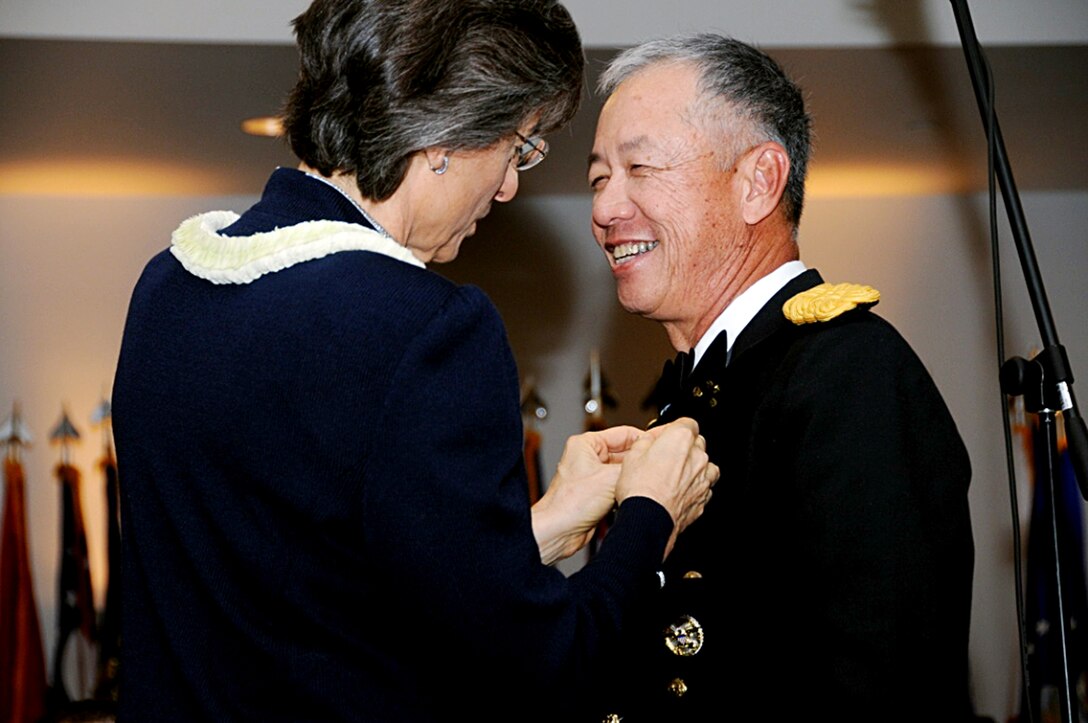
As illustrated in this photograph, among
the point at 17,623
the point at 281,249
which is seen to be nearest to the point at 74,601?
the point at 17,623

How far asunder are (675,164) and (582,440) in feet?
1.55

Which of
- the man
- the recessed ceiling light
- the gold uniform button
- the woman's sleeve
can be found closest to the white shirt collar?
the man

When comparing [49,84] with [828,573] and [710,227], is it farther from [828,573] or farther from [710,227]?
[828,573]

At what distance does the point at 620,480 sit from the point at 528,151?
1.21ft

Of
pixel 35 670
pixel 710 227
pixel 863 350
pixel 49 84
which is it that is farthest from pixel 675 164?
pixel 35 670

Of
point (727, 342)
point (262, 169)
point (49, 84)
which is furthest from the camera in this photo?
point (262, 169)

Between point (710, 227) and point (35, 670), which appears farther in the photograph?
point (35, 670)

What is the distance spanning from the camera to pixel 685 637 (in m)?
1.56

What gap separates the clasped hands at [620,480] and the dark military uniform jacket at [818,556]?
12 centimetres

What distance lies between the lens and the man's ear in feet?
5.96

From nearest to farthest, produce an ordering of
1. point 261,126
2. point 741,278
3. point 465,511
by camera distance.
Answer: point 465,511 → point 741,278 → point 261,126

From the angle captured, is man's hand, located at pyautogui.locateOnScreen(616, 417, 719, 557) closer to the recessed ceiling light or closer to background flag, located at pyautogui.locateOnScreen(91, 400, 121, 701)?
the recessed ceiling light

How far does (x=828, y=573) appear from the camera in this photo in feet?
4.68

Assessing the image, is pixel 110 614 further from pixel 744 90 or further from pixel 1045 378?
pixel 1045 378
